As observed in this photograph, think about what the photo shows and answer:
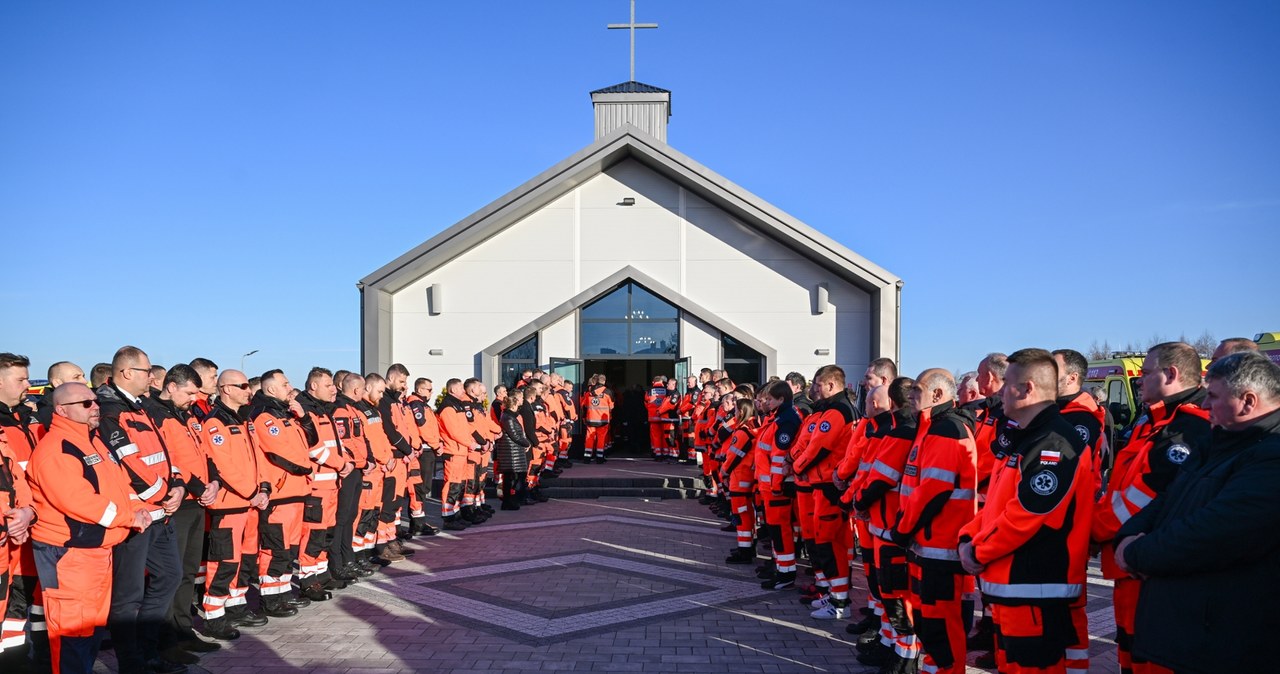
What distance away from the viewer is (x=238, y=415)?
22.2 feet

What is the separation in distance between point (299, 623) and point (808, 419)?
4.81m

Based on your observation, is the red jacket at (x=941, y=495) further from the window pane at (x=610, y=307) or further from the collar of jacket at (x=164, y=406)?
the window pane at (x=610, y=307)

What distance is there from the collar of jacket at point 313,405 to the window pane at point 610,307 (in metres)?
11.9

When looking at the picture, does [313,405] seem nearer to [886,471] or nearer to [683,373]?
[886,471]

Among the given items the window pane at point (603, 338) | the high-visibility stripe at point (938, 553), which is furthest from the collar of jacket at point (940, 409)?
the window pane at point (603, 338)

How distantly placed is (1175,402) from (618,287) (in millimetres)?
15917

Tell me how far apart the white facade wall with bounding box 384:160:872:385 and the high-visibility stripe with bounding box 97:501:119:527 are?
576 inches

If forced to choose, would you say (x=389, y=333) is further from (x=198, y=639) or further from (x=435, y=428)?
(x=198, y=639)

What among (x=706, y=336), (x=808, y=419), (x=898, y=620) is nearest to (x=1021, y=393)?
(x=898, y=620)

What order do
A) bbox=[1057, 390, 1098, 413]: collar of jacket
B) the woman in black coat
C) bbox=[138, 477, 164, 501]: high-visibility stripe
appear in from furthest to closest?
the woman in black coat, bbox=[138, 477, 164, 501]: high-visibility stripe, bbox=[1057, 390, 1098, 413]: collar of jacket

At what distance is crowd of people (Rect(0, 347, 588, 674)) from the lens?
4.67 meters

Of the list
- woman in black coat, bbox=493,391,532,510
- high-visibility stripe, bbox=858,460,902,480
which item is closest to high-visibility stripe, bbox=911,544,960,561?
high-visibility stripe, bbox=858,460,902,480

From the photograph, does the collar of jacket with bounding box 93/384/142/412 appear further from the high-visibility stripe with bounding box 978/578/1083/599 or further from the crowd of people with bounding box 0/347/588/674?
the high-visibility stripe with bounding box 978/578/1083/599

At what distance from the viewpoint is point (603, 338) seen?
19688 millimetres
